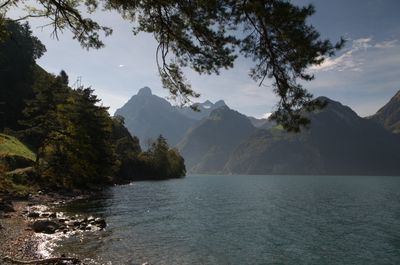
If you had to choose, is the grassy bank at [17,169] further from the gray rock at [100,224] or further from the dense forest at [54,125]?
the gray rock at [100,224]

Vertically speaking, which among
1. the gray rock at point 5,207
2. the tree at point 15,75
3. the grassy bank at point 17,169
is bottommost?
the gray rock at point 5,207

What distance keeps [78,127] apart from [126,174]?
85.4 metres

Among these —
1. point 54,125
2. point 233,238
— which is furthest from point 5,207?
point 233,238

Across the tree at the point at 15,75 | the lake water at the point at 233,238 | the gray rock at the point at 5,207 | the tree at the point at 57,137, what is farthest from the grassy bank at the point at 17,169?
the tree at the point at 15,75

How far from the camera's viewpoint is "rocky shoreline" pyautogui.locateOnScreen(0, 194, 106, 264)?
19.1m

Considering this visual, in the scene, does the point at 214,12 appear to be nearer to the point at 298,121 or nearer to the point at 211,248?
the point at 298,121

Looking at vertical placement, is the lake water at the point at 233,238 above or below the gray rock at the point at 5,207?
below

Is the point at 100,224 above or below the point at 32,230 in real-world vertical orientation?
below

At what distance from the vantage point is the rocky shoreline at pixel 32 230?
19.1 m

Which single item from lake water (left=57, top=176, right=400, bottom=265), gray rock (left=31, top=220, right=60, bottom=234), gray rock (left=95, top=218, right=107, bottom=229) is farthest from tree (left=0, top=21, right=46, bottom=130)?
gray rock (left=31, top=220, right=60, bottom=234)

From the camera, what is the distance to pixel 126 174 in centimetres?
13750

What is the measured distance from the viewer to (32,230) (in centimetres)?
2761

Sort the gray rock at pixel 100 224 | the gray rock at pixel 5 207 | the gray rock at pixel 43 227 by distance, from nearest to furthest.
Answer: the gray rock at pixel 43 227 → the gray rock at pixel 100 224 → the gray rock at pixel 5 207

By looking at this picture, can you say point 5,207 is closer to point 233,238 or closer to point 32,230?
point 32,230
